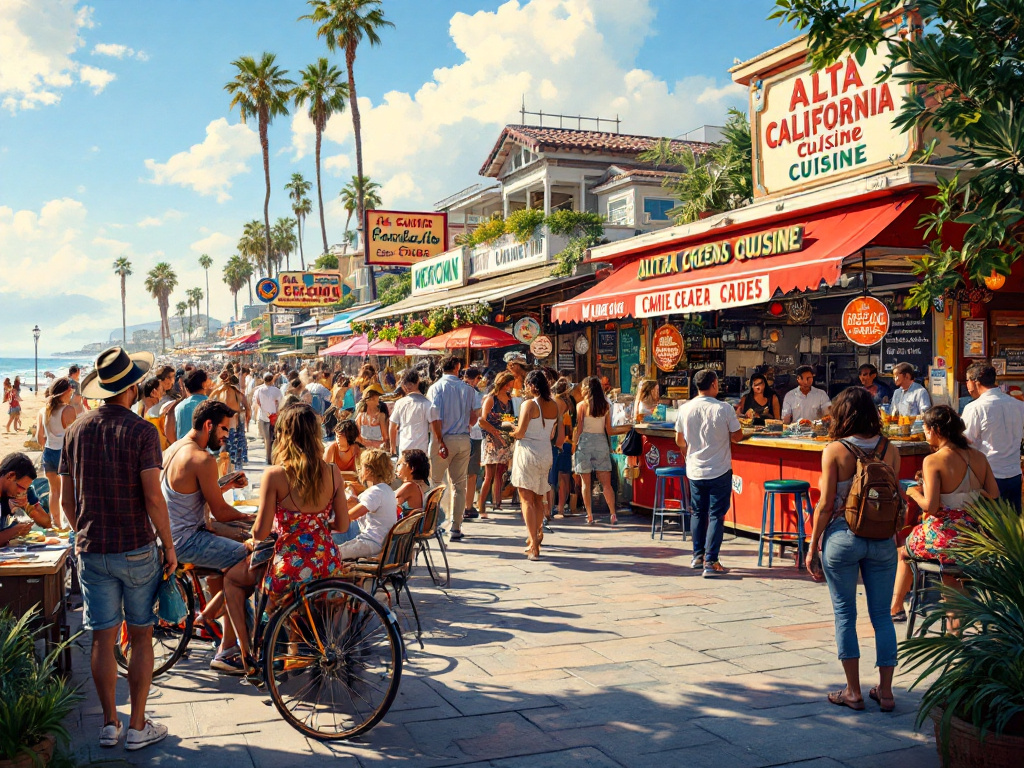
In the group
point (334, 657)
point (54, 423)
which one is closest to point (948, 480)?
point (334, 657)

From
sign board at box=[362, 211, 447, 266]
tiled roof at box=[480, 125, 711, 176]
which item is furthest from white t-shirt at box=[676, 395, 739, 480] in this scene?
sign board at box=[362, 211, 447, 266]

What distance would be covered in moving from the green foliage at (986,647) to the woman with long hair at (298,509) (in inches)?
119

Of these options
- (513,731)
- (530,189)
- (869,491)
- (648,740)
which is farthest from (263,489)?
(530,189)

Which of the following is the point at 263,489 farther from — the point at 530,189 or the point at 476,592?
the point at 530,189

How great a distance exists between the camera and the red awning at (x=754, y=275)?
9.03m

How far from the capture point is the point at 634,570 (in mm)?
8297

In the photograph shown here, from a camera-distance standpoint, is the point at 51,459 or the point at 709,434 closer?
the point at 709,434

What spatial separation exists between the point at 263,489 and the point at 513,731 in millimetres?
1849

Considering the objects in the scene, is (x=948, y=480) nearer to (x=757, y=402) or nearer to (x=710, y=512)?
(x=710, y=512)

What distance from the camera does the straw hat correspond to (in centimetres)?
433

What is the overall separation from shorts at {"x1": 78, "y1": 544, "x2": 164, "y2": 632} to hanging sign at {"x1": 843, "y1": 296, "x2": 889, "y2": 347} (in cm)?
707

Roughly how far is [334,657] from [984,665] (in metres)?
3.14

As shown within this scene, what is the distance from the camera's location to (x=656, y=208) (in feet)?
78.3

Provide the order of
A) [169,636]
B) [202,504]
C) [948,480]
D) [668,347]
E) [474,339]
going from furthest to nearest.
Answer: [474,339], [668,347], [948,480], [169,636], [202,504]
